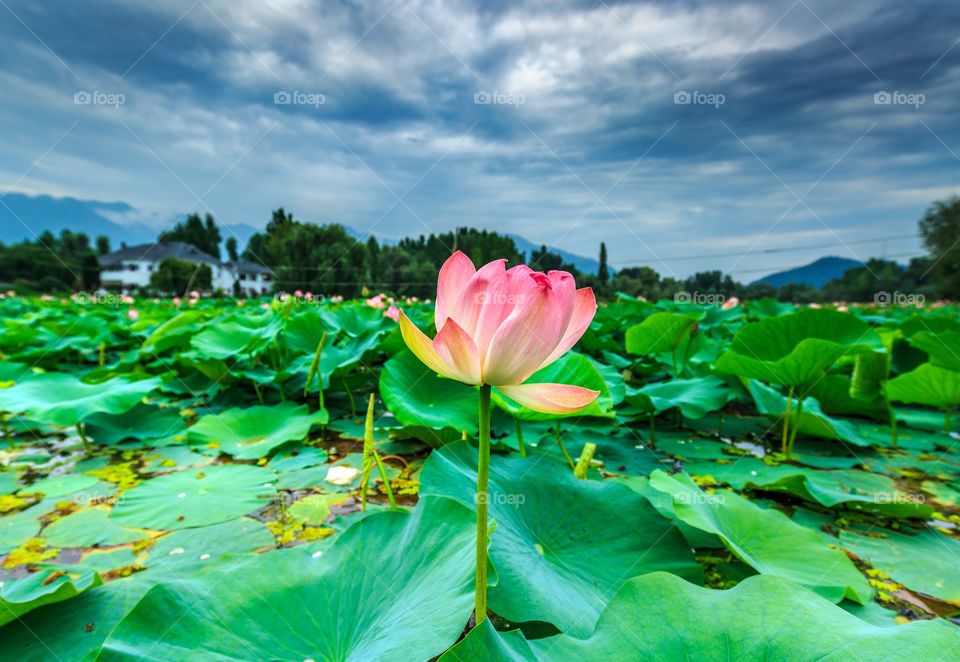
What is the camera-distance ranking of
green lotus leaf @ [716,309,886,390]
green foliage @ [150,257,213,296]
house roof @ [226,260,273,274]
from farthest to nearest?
house roof @ [226,260,273,274] → green foliage @ [150,257,213,296] → green lotus leaf @ [716,309,886,390]

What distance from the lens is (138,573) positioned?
102cm

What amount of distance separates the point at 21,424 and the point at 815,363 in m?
3.60

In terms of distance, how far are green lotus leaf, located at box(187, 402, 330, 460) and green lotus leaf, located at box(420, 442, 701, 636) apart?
3.21ft

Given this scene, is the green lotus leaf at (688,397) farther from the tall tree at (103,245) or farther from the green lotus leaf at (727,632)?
the tall tree at (103,245)

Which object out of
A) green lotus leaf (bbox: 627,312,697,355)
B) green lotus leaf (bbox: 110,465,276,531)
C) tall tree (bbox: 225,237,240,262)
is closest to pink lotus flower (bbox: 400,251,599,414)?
green lotus leaf (bbox: 110,465,276,531)

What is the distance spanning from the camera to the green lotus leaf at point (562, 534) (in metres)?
0.79

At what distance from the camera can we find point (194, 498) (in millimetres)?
1388

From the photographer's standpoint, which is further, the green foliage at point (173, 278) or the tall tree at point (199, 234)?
the tall tree at point (199, 234)

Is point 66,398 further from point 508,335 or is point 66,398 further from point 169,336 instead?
point 508,335

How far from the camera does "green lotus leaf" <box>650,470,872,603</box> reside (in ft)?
3.05

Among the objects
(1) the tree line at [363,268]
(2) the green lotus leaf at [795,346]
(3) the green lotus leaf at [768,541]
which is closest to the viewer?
(3) the green lotus leaf at [768,541]

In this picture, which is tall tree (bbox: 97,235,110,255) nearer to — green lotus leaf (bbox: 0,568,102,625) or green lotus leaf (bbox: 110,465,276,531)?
green lotus leaf (bbox: 110,465,276,531)

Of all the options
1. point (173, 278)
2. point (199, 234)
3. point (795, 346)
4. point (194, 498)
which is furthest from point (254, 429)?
point (199, 234)

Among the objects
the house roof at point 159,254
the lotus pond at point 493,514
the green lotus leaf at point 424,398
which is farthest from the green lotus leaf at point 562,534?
the house roof at point 159,254
